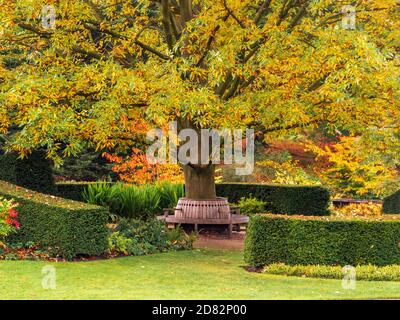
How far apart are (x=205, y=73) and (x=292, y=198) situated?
25.8ft

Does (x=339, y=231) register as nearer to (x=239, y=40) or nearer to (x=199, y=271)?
(x=199, y=271)

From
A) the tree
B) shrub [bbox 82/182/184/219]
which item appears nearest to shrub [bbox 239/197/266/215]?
shrub [bbox 82/182/184/219]

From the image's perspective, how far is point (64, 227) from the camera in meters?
15.0

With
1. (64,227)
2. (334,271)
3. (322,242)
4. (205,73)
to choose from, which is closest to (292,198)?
(205,73)

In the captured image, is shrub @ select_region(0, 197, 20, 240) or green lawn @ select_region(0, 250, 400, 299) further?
shrub @ select_region(0, 197, 20, 240)

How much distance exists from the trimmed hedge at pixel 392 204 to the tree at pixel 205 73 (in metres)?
3.23

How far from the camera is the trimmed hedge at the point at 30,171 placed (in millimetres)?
20188

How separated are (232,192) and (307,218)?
11319 mm

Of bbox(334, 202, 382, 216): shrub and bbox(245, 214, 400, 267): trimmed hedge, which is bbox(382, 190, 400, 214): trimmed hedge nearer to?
bbox(334, 202, 382, 216): shrub

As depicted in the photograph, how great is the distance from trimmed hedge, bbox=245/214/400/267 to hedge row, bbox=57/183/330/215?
915 cm

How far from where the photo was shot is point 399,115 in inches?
683

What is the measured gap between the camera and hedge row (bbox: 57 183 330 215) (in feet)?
77.2
